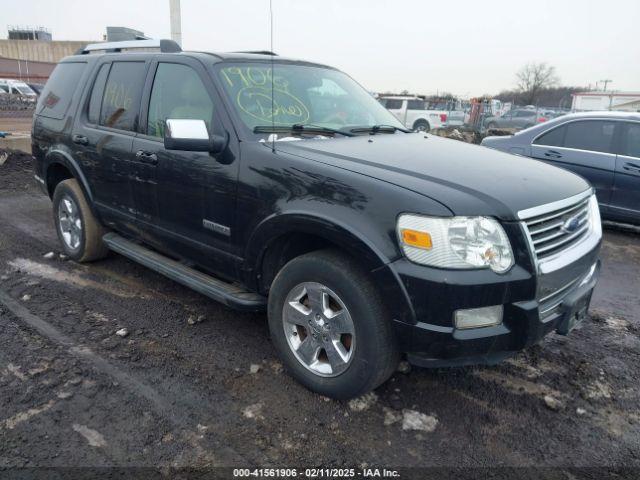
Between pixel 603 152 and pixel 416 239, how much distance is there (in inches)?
216

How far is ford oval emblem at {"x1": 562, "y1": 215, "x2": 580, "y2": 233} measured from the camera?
2.75 meters

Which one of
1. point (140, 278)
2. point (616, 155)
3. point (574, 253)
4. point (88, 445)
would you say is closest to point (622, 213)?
point (616, 155)

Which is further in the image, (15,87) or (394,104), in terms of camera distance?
(15,87)

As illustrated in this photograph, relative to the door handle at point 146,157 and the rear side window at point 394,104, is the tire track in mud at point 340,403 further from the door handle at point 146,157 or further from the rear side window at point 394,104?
the rear side window at point 394,104

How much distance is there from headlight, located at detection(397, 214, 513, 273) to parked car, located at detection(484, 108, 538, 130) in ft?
74.7

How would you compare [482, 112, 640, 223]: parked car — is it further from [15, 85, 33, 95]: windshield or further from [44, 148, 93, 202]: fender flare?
[15, 85, 33, 95]: windshield

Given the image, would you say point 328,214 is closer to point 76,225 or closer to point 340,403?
point 340,403

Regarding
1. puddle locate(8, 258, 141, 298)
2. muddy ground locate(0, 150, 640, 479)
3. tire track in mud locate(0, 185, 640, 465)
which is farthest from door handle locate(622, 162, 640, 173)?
puddle locate(8, 258, 141, 298)

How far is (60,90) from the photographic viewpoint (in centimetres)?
489

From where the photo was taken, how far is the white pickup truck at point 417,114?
21.8m

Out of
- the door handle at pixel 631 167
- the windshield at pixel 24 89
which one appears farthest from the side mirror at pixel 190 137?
the windshield at pixel 24 89

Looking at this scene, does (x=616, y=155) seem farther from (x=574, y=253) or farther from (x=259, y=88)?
(x=259, y=88)

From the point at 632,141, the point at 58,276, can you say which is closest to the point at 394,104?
the point at 632,141

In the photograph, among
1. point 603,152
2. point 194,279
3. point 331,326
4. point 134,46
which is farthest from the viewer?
point 603,152
